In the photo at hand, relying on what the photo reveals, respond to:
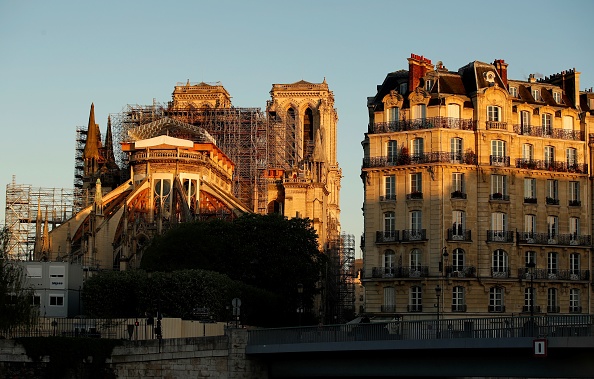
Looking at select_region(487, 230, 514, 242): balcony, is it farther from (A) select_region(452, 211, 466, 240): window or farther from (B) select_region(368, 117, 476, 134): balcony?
(B) select_region(368, 117, 476, 134): balcony

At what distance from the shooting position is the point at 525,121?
61.8 meters

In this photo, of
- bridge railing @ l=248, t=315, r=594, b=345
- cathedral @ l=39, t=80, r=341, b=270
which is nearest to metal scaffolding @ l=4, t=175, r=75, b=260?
cathedral @ l=39, t=80, r=341, b=270

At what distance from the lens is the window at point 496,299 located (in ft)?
193

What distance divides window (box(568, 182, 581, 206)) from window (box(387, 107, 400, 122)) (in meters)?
9.82

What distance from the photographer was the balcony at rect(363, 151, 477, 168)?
59.2 meters

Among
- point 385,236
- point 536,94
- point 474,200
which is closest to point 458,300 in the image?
point 385,236

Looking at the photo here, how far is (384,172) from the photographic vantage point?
60.5 meters

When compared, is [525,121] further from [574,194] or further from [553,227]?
[553,227]

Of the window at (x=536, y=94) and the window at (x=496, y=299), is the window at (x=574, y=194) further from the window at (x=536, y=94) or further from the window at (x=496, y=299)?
the window at (x=496, y=299)

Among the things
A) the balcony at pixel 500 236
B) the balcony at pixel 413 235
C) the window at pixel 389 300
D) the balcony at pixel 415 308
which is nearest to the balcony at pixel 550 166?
the balcony at pixel 500 236

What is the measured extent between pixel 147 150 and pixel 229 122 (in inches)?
669

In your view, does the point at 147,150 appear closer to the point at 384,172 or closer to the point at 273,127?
the point at 273,127

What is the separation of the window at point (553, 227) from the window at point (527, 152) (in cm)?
322

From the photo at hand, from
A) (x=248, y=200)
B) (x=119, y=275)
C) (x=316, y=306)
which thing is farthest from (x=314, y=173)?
(x=119, y=275)
